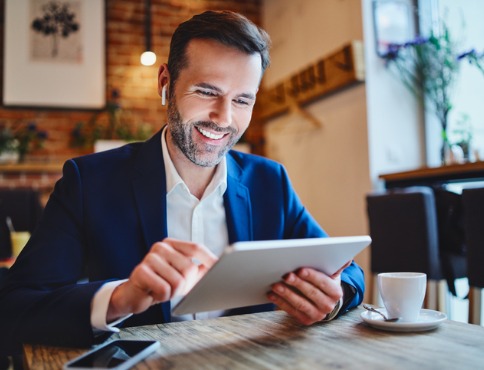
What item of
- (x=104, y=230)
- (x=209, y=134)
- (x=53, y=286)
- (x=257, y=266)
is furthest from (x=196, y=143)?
(x=257, y=266)

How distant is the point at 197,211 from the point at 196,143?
18 cm

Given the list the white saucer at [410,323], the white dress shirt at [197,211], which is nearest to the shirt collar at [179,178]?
the white dress shirt at [197,211]

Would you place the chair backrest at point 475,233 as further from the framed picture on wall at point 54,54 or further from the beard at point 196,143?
the framed picture on wall at point 54,54

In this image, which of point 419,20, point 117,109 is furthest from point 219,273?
point 117,109

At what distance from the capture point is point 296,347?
0.76 meters

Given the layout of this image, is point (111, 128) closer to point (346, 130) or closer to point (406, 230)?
point (346, 130)

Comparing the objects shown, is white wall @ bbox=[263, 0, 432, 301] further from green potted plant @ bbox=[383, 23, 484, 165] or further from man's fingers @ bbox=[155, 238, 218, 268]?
man's fingers @ bbox=[155, 238, 218, 268]

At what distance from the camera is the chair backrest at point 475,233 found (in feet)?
6.59

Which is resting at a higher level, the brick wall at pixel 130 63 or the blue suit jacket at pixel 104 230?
the brick wall at pixel 130 63

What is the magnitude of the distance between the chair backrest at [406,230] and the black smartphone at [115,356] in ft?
6.50

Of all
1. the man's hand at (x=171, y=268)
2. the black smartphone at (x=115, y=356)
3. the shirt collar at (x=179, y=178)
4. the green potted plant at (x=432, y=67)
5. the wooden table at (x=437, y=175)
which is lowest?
the black smartphone at (x=115, y=356)

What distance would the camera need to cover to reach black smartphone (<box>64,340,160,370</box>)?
0.66m

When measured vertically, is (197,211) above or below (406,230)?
above

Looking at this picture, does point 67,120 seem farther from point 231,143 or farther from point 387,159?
point 231,143
